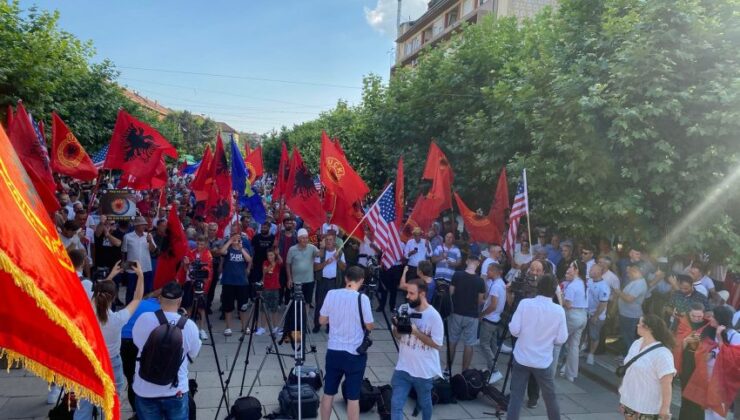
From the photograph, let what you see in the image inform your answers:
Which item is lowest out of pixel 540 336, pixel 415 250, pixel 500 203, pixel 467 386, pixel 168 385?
pixel 467 386

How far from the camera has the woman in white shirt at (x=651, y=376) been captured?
15.0 ft

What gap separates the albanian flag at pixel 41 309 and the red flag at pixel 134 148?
27.9 feet

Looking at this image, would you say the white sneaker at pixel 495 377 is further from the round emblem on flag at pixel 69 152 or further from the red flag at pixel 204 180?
the round emblem on flag at pixel 69 152

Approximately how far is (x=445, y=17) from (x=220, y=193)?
153ft

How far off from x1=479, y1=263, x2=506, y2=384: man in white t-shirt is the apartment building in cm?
2974

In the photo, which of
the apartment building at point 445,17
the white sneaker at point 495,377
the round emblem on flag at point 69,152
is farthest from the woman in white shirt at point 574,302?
the apartment building at point 445,17

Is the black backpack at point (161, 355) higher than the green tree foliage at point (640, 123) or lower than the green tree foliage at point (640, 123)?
lower

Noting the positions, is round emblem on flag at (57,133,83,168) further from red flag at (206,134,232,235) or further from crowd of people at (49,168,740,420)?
red flag at (206,134,232,235)

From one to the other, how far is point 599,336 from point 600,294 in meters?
1.40

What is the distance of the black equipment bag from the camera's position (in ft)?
19.5

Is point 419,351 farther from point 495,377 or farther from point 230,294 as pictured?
point 230,294

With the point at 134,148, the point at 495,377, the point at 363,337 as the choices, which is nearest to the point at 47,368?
the point at 363,337

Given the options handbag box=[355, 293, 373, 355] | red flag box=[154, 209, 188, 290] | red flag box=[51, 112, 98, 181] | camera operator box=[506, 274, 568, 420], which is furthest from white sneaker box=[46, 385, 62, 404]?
camera operator box=[506, 274, 568, 420]

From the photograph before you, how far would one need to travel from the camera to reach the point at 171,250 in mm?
7242
